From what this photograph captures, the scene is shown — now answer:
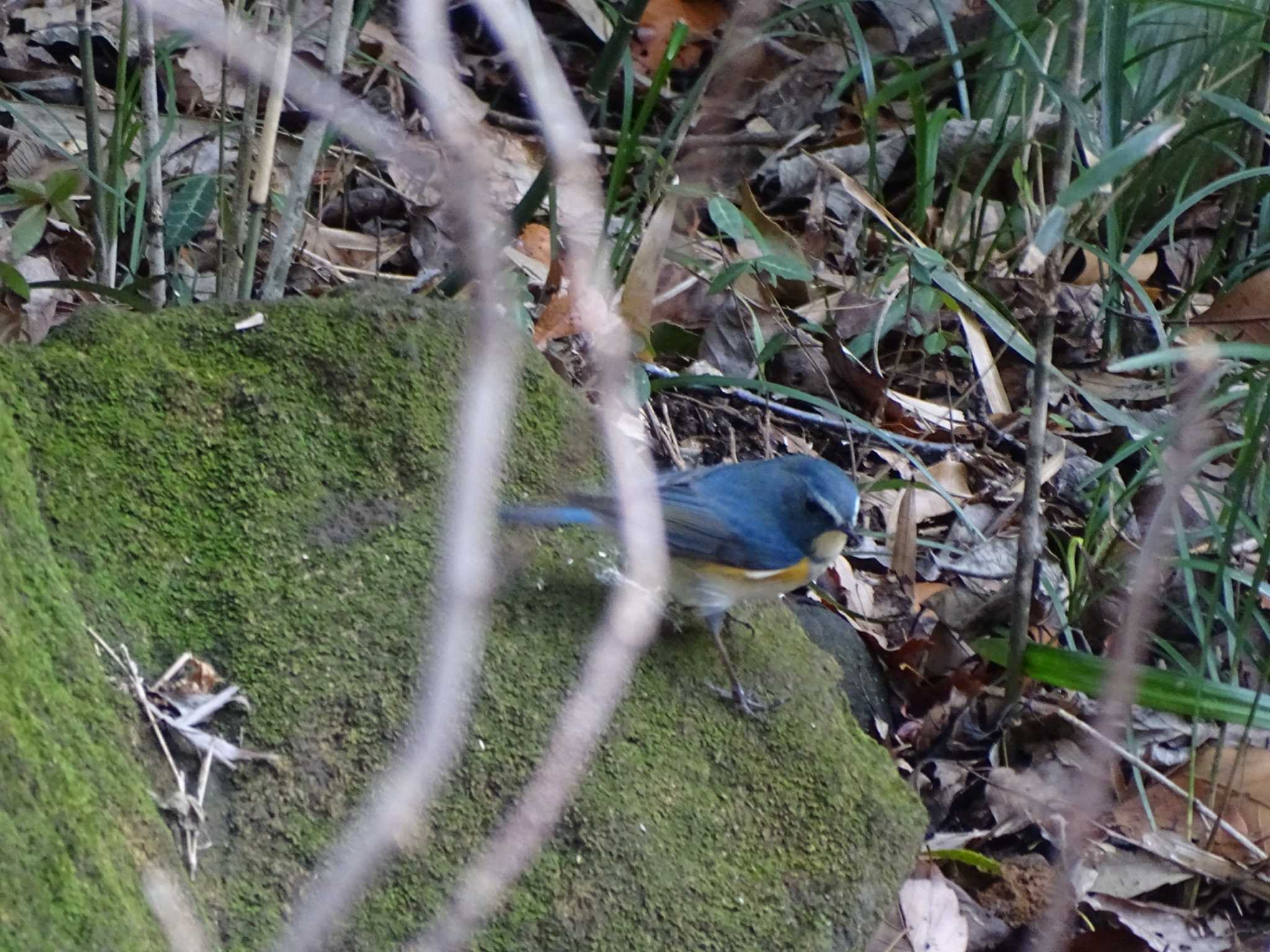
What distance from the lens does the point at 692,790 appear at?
2.92 m

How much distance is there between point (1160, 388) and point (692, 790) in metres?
3.46

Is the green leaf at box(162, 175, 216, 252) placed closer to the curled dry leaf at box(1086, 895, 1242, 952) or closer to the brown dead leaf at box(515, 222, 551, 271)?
the brown dead leaf at box(515, 222, 551, 271)

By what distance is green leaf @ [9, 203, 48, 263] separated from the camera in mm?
3834

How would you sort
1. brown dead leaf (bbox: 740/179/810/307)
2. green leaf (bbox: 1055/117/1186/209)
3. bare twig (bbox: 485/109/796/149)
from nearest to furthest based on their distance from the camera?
green leaf (bbox: 1055/117/1186/209) → brown dead leaf (bbox: 740/179/810/307) → bare twig (bbox: 485/109/796/149)

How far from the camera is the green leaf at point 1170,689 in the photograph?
3396 millimetres

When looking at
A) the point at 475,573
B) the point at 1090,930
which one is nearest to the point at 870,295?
the point at 1090,930

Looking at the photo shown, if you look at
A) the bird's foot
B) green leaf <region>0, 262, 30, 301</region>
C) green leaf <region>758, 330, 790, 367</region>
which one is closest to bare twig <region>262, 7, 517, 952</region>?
the bird's foot

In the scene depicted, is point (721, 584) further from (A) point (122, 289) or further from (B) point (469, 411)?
(B) point (469, 411)

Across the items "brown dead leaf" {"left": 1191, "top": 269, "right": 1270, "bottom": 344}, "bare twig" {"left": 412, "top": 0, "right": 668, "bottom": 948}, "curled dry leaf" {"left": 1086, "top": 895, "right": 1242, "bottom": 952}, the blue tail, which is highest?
"bare twig" {"left": 412, "top": 0, "right": 668, "bottom": 948}

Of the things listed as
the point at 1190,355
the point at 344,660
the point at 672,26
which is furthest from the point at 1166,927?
the point at 672,26

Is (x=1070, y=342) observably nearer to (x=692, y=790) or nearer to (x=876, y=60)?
(x=876, y=60)

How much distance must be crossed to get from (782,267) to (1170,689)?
81.1 inches

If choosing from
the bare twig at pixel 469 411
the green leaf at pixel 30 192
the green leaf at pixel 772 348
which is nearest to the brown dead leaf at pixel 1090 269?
the green leaf at pixel 772 348

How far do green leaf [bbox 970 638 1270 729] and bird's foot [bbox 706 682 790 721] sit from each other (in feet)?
2.90
